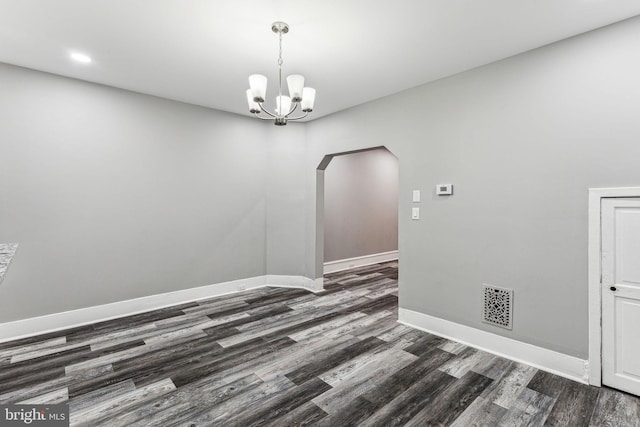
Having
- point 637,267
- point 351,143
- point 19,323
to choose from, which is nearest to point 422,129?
point 351,143

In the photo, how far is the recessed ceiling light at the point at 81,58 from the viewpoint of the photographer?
291 centimetres

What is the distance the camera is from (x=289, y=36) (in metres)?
2.54

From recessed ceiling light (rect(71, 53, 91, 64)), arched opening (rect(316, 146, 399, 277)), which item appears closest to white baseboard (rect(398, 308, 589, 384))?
arched opening (rect(316, 146, 399, 277))

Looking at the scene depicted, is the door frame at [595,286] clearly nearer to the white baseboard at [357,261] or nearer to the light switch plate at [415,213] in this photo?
the light switch plate at [415,213]

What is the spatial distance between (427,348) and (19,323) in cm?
435

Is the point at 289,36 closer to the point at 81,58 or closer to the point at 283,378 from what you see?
the point at 81,58

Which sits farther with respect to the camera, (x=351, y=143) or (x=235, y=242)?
(x=235, y=242)

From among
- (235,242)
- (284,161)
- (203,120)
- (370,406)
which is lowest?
(370,406)

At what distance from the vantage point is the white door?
7.38 feet

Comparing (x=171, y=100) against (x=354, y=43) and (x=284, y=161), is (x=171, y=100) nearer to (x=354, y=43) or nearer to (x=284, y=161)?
(x=284, y=161)

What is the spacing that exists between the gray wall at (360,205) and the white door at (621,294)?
4394mm

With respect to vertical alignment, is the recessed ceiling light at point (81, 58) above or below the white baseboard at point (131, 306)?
above

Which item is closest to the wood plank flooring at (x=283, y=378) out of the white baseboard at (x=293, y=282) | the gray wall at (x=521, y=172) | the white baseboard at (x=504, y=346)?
the white baseboard at (x=504, y=346)

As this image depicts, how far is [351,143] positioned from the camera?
14.3 feet
